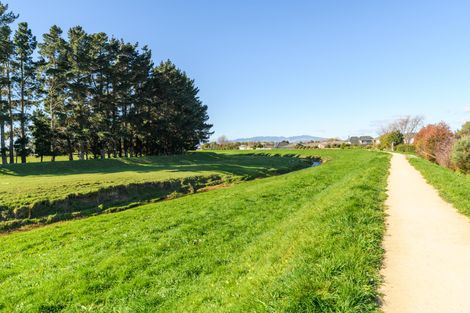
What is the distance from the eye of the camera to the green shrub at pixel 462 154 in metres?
21.7

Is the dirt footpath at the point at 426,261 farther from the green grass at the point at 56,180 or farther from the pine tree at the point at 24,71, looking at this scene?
the pine tree at the point at 24,71

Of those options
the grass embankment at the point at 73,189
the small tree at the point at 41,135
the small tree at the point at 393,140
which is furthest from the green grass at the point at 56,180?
the small tree at the point at 393,140

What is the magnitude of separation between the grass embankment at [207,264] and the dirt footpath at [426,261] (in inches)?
12.2

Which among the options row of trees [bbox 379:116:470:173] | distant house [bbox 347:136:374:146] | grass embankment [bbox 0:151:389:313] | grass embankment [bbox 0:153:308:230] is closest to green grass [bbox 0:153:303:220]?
grass embankment [bbox 0:153:308:230]

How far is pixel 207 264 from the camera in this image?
7.84 m

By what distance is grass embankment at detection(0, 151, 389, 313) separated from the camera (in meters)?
4.40

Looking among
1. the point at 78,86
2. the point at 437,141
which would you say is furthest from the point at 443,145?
the point at 78,86

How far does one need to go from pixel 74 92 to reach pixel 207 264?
39451 millimetres

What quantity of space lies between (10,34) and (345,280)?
43233mm

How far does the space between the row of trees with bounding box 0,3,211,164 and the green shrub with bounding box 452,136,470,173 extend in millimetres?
39478

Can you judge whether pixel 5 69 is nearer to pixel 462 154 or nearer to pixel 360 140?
pixel 462 154

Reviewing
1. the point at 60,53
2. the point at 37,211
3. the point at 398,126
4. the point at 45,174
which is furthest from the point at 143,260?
the point at 398,126

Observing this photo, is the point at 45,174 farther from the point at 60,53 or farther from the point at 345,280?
the point at 345,280

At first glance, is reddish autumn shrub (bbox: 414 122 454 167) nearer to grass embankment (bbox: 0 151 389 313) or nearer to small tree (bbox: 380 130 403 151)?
grass embankment (bbox: 0 151 389 313)
